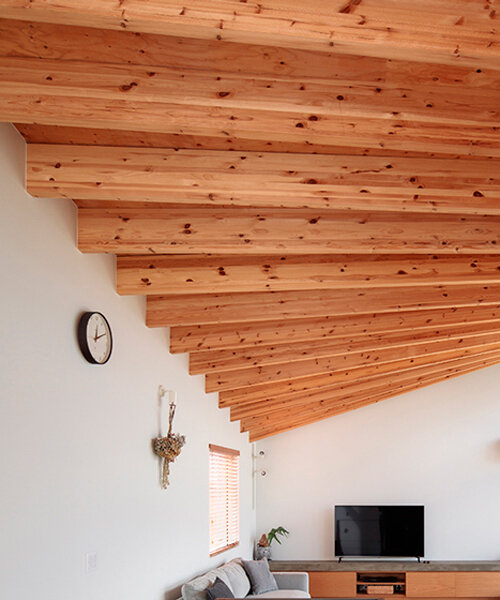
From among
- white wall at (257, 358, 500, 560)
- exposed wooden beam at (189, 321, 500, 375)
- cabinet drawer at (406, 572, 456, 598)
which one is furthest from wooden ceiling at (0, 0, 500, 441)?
cabinet drawer at (406, 572, 456, 598)

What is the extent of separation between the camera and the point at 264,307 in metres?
6.00

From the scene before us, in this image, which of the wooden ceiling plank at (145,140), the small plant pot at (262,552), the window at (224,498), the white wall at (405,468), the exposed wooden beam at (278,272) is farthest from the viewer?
the white wall at (405,468)

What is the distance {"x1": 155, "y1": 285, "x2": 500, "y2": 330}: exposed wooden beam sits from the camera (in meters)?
5.87

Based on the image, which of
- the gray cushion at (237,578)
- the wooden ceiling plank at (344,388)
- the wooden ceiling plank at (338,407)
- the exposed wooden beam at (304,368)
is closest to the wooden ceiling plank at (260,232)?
the exposed wooden beam at (304,368)

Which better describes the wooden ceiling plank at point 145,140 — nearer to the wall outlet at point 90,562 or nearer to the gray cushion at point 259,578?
the wall outlet at point 90,562

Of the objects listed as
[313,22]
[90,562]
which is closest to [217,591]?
[90,562]

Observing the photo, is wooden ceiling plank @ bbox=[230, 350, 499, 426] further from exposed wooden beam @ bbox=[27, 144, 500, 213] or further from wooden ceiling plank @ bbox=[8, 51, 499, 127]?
wooden ceiling plank @ bbox=[8, 51, 499, 127]

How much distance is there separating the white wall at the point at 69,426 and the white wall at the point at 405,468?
5.12 meters

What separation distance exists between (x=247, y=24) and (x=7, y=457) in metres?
2.16

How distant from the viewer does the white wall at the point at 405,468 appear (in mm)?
11195

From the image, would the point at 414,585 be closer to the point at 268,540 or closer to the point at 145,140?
the point at 268,540

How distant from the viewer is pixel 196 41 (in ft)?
9.61

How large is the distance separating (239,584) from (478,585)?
14.2 ft

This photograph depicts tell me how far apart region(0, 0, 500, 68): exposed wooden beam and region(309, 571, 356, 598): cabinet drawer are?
9126 millimetres
